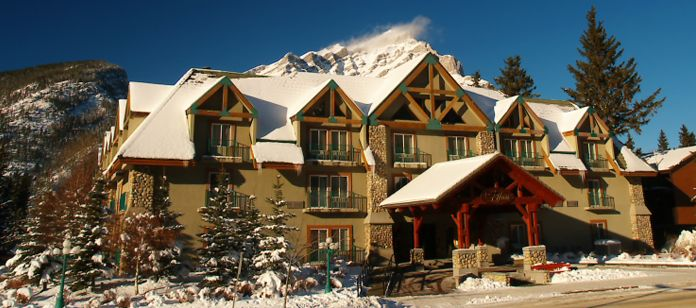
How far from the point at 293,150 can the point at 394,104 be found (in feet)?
23.2

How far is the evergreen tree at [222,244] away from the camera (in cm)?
1917

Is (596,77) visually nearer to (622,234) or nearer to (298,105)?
(622,234)

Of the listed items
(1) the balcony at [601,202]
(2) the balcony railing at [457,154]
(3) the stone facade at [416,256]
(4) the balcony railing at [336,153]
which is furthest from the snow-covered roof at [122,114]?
(1) the balcony at [601,202]

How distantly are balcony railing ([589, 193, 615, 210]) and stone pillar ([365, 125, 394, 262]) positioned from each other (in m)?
14.6

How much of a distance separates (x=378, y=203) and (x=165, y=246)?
12.2m

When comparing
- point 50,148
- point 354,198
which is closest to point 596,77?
point 354,198

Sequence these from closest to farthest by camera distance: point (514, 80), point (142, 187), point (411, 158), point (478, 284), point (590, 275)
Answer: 1. point (478, 284)
2. point (590, 275)
3. point (142, 187)
4. point (411, 158)
5. point (514, 80)

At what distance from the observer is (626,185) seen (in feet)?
114

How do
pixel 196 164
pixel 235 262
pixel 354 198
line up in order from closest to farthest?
1. pixel 235 262
2. pixel 196 164
3. pixel 354 198

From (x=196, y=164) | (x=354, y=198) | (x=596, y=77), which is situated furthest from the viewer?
(x=596, y=77)

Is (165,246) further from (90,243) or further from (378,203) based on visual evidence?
(378,203)

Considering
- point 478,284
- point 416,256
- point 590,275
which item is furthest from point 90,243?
point 590,275

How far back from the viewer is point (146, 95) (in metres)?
30.6

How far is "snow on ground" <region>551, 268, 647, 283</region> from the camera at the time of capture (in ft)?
73.6
